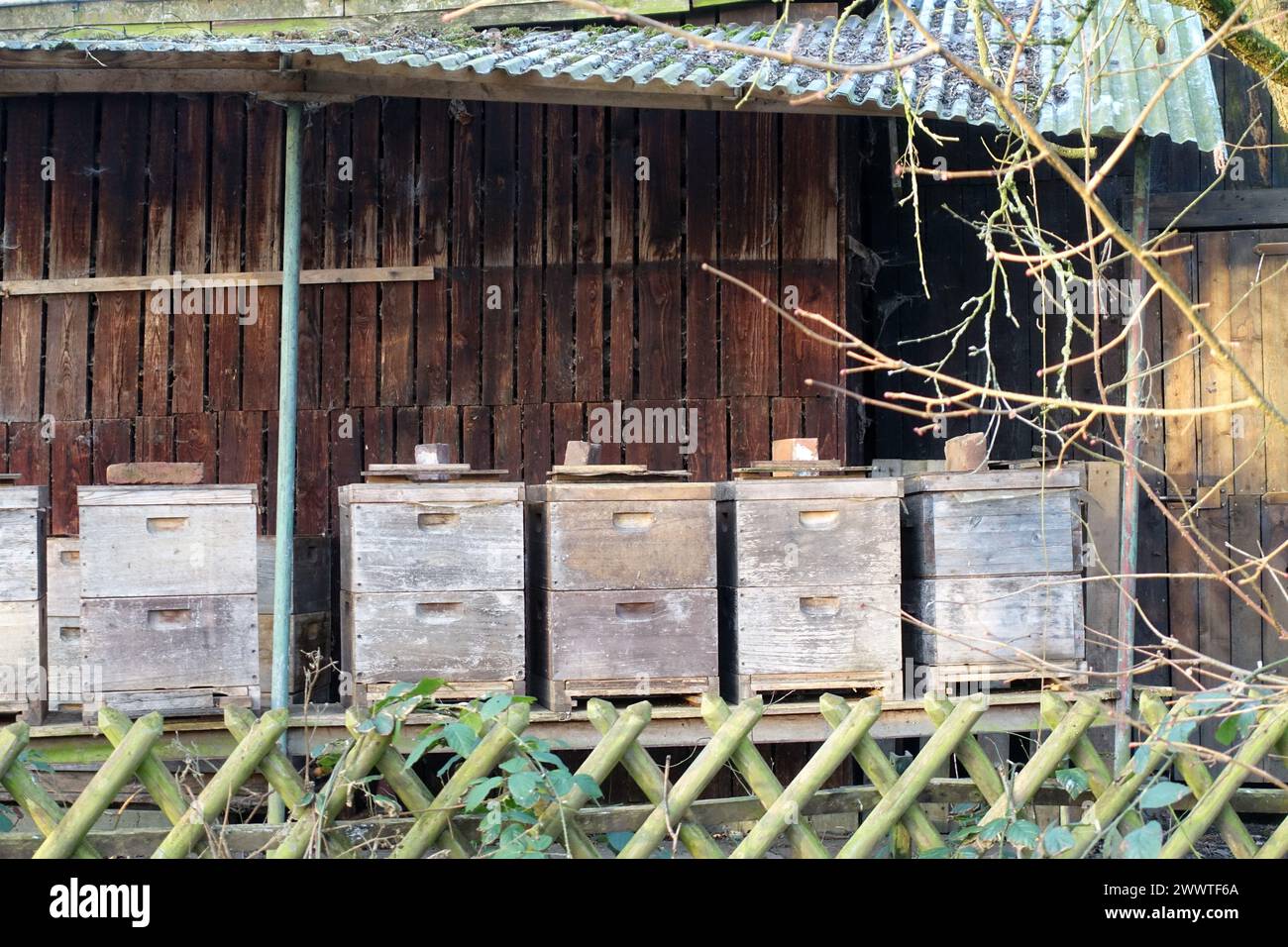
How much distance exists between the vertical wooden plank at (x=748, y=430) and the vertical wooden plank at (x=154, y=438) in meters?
3.55

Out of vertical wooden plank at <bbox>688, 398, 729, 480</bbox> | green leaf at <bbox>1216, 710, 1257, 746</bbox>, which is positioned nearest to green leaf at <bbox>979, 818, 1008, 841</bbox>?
green leaf at <bbox>1216, 710, 1257, 746</bbox>

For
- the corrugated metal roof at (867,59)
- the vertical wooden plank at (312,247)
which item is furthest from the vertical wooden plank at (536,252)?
the vertical wooden plank at (312,247)

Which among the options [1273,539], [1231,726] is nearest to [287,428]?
[1231,726]

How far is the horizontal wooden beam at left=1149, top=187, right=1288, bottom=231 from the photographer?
790cm

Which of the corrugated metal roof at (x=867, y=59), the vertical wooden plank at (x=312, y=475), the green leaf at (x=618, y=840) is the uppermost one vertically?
the corrugated metal roof at (x=867, y=59)

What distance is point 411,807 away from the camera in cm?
436

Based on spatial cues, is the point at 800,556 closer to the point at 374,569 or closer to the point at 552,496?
the point at 552,496

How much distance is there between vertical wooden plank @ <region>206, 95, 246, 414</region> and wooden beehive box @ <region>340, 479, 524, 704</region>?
2.70 meters

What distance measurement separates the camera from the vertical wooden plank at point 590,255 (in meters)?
7.69

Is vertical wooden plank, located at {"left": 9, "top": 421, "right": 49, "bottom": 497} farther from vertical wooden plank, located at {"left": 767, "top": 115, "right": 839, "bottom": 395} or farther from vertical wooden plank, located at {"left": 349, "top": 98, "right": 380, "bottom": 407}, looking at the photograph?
vertical wooden plank, located at {"left": 767, "top": 115, "right": 839, "bottom": 395}

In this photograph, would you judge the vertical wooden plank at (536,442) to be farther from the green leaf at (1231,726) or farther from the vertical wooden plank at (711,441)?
the green leaf at (1231,726)

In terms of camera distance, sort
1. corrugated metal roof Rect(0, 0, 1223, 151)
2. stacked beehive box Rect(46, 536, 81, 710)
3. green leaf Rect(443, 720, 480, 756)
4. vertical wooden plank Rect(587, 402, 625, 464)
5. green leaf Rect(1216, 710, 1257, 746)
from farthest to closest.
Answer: vertical wooden plank Rect(587, 402, 625, 464) < stacked beehive box Rect(46, 536, 81, 710) < corrugated metal roof Rect(0, 0, 1223, 151) < green leaf Rect(443, 720, 480, 756) < green leaf Rect(1216, 710, 1257, 746)

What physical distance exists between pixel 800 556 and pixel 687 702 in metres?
0.90
